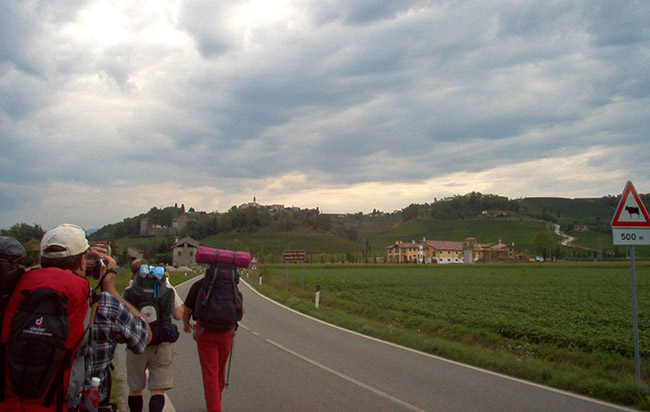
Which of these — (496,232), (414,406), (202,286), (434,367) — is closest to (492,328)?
(434,367)

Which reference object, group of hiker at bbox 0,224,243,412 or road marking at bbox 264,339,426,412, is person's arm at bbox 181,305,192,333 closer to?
group of hiker at bbox 0,224,243,412

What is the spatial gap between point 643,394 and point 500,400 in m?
2.13

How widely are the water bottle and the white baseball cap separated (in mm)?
803

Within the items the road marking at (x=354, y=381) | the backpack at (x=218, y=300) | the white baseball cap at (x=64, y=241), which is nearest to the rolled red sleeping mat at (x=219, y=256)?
the backpack at (x=218, y=300)

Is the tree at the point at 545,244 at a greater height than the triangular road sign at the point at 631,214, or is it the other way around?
the triangular road sign at the point at 631,214

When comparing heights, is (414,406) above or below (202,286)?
below

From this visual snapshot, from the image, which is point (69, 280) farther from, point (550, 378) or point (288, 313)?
point (288, 313)

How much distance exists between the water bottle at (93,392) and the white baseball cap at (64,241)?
0.80 metres

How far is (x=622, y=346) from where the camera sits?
10914mm

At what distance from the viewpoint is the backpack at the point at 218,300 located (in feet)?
17.5

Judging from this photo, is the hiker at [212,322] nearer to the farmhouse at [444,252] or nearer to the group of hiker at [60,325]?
the group of hiker at [60,325]

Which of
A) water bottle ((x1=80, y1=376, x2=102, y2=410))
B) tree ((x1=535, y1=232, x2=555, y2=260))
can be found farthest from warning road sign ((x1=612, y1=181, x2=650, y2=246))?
tree ((x1=535, y1=232, x2=555, y2=260))

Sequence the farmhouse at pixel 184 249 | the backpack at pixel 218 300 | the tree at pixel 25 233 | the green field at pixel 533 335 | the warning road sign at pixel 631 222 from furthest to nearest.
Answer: the tree at pixel 25 233 < the farmhouse at pixel 184 249 < the green field at pixel 533 335 < the warning road sign at pixel 631 222 < the backpack at pixel 218 300

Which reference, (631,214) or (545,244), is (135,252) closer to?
(631,214)
